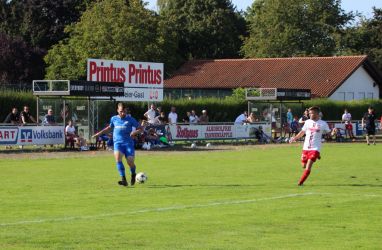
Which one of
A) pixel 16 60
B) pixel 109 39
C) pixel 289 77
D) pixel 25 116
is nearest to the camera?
pixel 25 116

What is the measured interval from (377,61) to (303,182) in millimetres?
71115

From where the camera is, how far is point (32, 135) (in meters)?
37.2

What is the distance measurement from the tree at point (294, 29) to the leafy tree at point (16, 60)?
95.0ft

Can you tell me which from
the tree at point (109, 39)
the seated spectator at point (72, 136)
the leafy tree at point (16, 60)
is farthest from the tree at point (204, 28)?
the seated spectator at point (72, 136)

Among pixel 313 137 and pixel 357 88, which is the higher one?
pixel 357 88

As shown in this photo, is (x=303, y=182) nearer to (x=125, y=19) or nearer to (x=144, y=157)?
(x=144, y=157)

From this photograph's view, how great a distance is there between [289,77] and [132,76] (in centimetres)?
3155

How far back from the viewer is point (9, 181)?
22.0m

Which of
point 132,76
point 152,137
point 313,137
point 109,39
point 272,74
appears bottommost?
point 152,137

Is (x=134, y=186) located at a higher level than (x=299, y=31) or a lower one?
lower

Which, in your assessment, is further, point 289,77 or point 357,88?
point 289,77

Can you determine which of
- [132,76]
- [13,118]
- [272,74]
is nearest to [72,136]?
[13,118]

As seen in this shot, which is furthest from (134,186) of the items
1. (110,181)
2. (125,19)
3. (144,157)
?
(125,19)

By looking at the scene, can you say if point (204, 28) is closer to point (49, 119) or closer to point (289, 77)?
point (289, 77)
